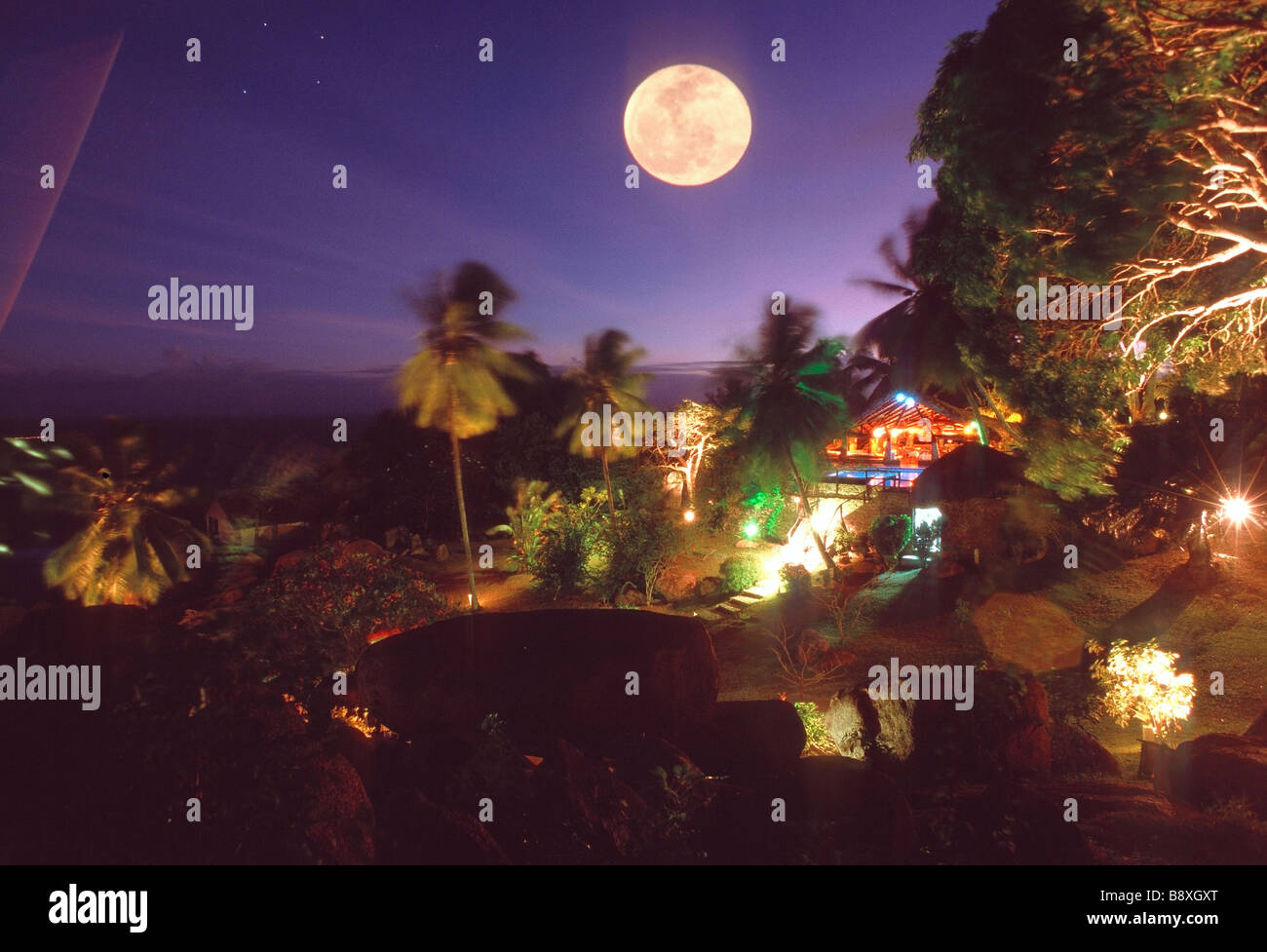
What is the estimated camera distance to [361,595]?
527 inches

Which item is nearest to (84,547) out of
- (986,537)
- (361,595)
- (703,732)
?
(361,595)

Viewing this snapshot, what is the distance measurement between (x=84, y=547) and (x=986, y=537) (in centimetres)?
2254

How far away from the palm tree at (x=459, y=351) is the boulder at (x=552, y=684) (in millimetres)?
10016

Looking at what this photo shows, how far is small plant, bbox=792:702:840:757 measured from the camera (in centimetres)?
884

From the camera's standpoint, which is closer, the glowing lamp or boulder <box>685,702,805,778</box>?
boulder <box>685,702,805,778</box>

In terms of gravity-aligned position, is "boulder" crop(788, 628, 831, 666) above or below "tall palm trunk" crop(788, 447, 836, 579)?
below

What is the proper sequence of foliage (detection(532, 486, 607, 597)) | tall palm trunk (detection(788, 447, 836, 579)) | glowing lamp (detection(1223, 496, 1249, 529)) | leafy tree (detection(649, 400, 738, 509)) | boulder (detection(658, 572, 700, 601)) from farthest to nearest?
leafy tree (detection(649, 400, 738, 509)) → foliage (detection(532, 486, 607, 597)) → boulder (detection(658, 572, 700, 601)) → tall palm trunk (detection(788, 447, 836, 579)) → glowing lamp (detection(1223, 496, 1249, 529))

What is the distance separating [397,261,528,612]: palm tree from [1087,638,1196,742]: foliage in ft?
45.2

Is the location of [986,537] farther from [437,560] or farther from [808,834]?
[437,560]

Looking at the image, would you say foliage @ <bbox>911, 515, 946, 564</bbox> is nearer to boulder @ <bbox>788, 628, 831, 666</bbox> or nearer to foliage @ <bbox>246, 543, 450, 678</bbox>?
boulder @ <bbox>788, 628, 831, 666</bbox>

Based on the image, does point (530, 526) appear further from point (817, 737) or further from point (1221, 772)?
point (1221, 772)

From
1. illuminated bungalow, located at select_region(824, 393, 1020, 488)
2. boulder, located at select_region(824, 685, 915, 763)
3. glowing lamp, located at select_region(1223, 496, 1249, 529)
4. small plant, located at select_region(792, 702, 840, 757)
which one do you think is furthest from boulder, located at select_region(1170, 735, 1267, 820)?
illuminated bungalow, located at select_region(824, 393, 1020, 488)

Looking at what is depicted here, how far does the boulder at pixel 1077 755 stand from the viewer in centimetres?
798

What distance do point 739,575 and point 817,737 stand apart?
36.8 feet
